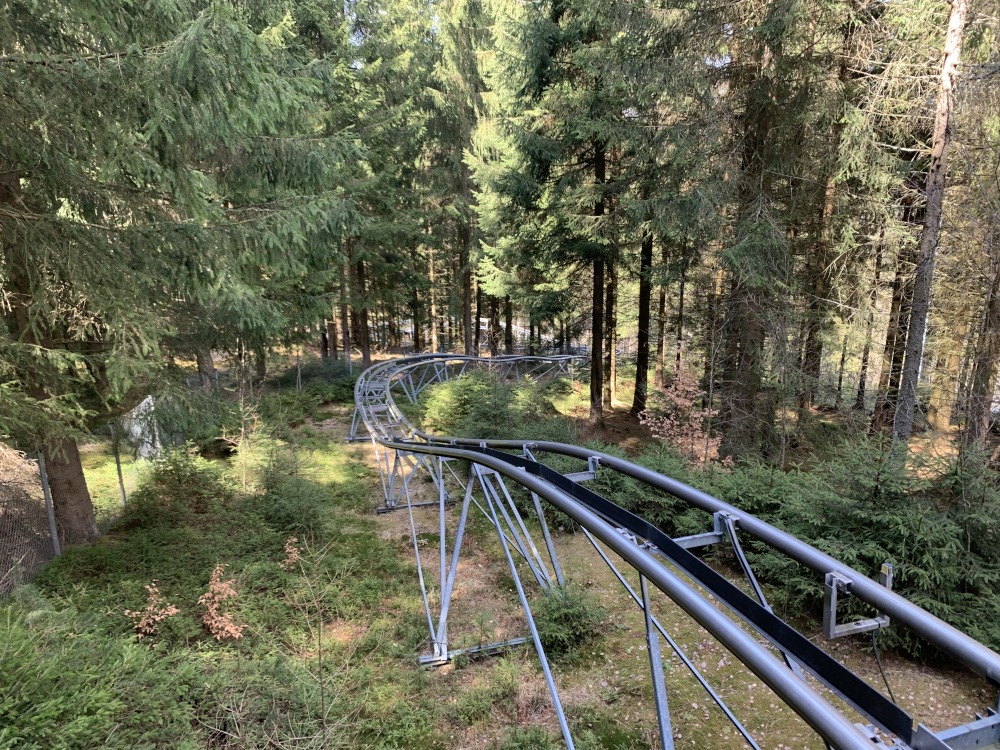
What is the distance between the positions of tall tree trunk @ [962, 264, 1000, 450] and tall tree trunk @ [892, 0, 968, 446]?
2.27 ft

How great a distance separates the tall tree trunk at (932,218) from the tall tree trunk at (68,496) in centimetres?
1076

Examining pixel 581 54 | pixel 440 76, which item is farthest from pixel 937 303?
pixel 440 76

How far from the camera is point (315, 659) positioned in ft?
16.1

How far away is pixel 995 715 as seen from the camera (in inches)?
52.9

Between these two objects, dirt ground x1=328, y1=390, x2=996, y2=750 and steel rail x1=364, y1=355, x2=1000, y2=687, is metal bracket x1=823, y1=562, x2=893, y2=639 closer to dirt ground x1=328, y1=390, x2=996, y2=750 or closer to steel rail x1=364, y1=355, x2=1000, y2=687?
steel rail x1=364, y1=355, x2=1000, y2=687

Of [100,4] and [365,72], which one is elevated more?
[365,72]

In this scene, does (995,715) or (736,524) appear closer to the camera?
(995,715)

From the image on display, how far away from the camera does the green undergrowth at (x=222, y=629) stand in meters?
2.97

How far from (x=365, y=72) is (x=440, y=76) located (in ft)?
15.3

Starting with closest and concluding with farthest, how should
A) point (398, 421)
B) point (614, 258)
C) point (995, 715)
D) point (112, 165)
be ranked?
1. point (995, 715)
2. point (112, 165)
3. point (398, 421)
4. point (614, 258)

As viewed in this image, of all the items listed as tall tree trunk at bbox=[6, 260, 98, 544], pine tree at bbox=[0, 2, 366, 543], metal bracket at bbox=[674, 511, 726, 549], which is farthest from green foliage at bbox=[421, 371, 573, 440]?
metal bracket at bbox=[674, 511, 726, 549]

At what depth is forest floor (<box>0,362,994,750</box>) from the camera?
123 inches

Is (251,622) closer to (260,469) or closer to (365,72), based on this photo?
(260,469)

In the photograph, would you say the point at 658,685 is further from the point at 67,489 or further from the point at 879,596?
the point at 67,489
